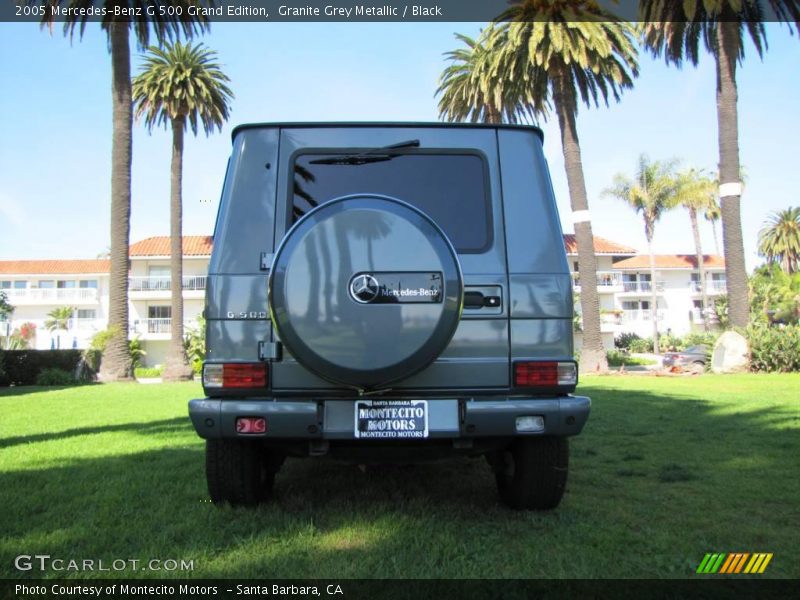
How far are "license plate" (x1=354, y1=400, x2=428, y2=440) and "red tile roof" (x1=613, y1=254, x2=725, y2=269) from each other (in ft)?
201

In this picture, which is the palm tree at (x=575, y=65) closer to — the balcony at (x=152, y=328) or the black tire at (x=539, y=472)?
the black tire at (x=539, y=472)

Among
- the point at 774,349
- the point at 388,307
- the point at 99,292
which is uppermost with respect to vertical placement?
the point at 99,292

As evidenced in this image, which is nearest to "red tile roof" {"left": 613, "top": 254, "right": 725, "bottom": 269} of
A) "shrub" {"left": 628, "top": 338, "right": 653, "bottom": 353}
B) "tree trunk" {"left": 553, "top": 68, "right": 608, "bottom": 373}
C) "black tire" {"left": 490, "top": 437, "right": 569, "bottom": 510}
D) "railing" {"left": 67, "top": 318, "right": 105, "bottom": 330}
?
"shrub" {"left": 628, "top": 338, "right": 653, "bottom": 353}

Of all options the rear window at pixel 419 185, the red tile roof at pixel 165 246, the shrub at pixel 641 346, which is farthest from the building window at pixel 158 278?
the rear window at pixel 419 185

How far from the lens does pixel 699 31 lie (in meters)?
21.2

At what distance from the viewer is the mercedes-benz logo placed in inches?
118

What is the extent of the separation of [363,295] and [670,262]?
65187 millimetres

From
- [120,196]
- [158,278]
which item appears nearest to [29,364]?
[120,196]

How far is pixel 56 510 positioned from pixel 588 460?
4.16 m

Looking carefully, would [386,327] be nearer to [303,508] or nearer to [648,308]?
[303,508]

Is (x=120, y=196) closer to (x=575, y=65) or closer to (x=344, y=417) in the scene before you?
(x=575, y=65)

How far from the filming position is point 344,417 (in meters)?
3.25

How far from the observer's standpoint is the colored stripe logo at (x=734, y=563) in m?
2.81

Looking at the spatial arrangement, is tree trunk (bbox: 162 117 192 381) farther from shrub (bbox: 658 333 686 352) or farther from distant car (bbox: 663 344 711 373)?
shrub (bbox: 658 333 686 352)
